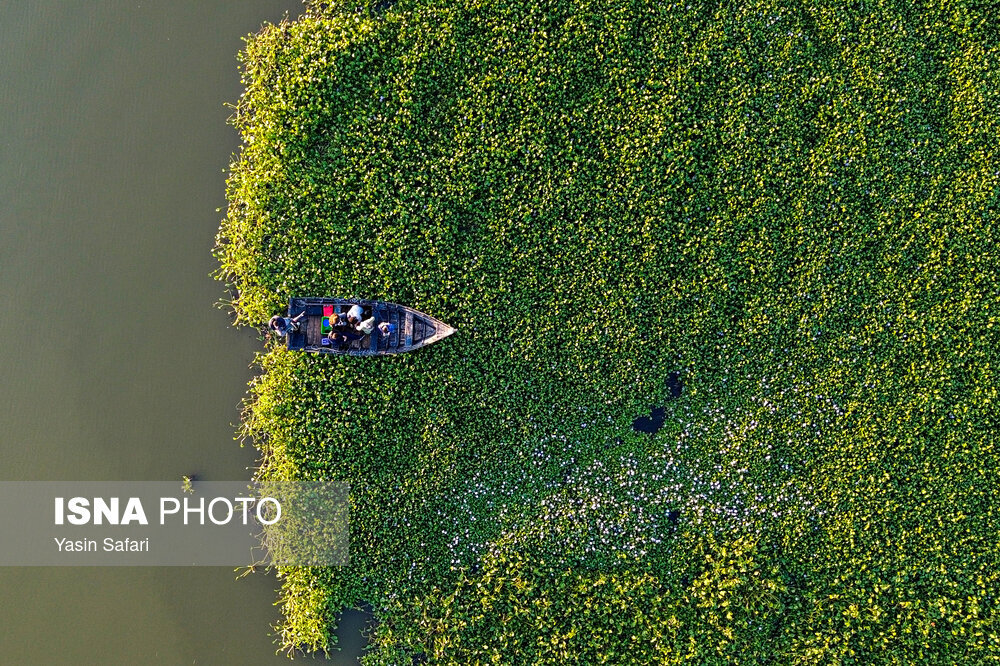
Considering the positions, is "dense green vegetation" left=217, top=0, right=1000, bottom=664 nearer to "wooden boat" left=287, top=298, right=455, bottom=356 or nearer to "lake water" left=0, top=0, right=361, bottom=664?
"wooden boat" left=287, top=298, right=455, bottom=356

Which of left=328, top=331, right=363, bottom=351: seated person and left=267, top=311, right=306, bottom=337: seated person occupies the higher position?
left=267, top=311, right=306, bottom=337: seated person

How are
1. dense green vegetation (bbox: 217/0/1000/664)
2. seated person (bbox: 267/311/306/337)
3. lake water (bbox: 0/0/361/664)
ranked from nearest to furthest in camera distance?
seated person (bbox: 267/311/306/337)
dense green vegetation (bbox: 217/0/1000/664)
lake water (bbox: 0/0/361/664)

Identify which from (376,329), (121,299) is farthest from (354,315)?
(121,299)

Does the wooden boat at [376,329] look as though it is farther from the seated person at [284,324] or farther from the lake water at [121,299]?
the lake water at [121,299]

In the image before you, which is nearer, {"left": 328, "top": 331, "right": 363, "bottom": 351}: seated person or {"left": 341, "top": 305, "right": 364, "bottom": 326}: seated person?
{"left": 341, "top": 305, "right": 364, "bottom": 326}: seated person

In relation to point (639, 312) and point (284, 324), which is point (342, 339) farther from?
point (639, 312)

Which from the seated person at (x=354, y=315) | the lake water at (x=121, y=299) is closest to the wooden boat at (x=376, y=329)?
the seated person at (x=354, y=315)

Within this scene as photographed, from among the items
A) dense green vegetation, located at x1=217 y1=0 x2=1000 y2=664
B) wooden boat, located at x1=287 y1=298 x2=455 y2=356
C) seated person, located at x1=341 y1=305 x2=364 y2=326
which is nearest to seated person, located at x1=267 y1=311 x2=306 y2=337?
wooden boat, located at x1=287 y1=298 x2=455 y2=356
